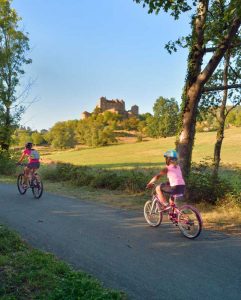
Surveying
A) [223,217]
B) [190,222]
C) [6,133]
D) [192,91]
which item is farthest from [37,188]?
[6,133]

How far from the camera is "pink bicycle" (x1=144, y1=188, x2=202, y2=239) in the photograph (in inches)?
316

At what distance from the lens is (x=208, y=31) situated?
12445mm

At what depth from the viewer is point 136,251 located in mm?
7055

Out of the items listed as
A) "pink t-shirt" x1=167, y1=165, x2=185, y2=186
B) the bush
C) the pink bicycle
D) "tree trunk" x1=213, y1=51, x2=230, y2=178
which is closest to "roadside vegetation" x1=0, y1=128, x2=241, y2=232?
"tree trunk" x1=213, y1=51, x2=230, y2=178

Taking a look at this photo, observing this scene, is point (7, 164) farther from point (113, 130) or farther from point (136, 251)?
point (113, 130)

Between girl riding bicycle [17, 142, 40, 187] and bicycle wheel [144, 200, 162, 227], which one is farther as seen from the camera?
girl riding bicycle [17, 142, 40, 187]

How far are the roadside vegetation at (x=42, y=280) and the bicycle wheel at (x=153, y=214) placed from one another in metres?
3.44

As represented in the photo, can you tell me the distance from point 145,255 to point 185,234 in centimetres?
167

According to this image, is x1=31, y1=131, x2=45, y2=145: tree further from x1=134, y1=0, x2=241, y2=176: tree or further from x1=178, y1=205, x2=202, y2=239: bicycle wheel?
x1=178, y1=205, x2=202, y2=239: bicycle wheel

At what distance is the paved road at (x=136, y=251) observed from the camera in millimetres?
5336

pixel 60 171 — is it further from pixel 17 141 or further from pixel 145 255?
pixel 145 255

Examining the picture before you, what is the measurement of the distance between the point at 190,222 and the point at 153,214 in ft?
4.70

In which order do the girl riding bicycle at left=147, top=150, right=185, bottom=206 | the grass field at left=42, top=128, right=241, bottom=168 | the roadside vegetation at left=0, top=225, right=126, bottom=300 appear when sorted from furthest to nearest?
the grass field at left=42, top=128, right=241, bottom=168
the girl riding bicycle at left=147, top=150, right=185, bottom=206
the roadside vegetation at left=0, top=225, right=126, bottom=300

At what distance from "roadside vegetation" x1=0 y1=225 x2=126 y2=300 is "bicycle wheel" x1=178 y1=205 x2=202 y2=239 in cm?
306
